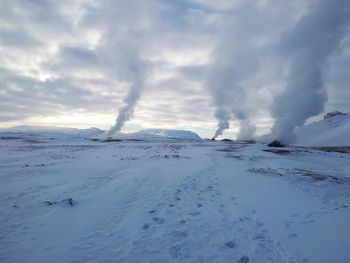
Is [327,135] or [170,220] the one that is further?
[327,135]

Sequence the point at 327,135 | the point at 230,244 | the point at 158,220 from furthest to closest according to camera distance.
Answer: the point at 327,135 < the point at 158,220 < the point at 230,244

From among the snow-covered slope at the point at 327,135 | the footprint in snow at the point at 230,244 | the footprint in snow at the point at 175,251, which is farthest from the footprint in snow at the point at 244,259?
the snow-covered slope at the point at 327,135

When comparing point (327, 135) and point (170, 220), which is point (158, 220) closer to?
point (170, 220)

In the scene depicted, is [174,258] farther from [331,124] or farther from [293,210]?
[331,124]

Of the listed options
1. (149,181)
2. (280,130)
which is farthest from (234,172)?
(280,130)

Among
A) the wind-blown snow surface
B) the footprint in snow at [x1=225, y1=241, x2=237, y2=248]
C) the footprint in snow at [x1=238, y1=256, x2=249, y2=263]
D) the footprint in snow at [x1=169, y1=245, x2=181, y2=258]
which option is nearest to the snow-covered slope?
the wind-blown snow surface

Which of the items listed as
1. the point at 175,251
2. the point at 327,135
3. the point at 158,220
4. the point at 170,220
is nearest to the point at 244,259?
the point at 175,251

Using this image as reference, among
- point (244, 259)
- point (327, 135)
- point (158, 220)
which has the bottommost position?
point (244, 259)

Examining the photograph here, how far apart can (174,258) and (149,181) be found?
7280 millimetres

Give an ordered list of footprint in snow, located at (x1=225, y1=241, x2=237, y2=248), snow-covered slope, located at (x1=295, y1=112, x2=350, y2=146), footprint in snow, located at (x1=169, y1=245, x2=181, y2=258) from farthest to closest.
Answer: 1. snow-covered slope, located at (x1=295, y1=112, x2=350, y2=146)
2. footprint in snow, located at (x1=225, y1=241, x2=237, y2=248)
3. footprint in snow, located at (x1=169, y1=245, x2=181, y2=258)

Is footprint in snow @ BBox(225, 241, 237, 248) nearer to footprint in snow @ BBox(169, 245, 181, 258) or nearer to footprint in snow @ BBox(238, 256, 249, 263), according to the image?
footprint in snow @ BBox(238, 256, 249, 263)

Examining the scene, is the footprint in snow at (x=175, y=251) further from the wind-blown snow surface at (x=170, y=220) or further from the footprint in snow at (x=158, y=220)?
the footprint in snow at (x=158, y=220)

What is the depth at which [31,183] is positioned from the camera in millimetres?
11328

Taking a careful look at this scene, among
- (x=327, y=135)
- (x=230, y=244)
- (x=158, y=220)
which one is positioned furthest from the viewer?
(x=327, y=135)
